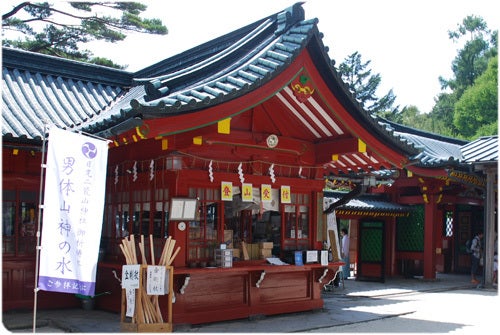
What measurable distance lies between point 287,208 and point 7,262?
17.7 feet

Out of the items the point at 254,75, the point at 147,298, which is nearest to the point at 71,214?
the point at 147,298

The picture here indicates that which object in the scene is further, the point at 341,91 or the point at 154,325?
the point at 341,91

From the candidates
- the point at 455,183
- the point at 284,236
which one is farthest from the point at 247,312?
the point at 455,183

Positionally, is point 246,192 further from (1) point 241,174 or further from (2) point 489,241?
(2) point 489,241

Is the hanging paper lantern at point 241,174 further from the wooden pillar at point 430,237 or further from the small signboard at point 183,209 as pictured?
the wooden pillar at point 430,237

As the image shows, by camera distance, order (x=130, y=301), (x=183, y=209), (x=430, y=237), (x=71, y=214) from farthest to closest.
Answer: (x=430, y=237) < (x=183, y=209) < (x=130, y=301) < (x=71, y=214)

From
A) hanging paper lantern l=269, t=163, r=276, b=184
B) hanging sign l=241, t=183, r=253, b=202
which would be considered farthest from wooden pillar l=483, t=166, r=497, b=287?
hanging sign l=241, t=183, r=253, b=202

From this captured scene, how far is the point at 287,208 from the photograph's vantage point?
1147 centimetres

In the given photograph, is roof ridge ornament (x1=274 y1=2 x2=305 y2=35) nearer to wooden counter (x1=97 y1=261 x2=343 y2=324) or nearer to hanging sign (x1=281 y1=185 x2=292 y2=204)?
hanging sign (x1=281 y1=185 x2=292 y2=204)

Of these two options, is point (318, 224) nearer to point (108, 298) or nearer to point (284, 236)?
point (284, 236)

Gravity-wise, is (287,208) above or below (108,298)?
above

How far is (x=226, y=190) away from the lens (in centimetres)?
1036

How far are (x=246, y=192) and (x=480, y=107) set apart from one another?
32.9m

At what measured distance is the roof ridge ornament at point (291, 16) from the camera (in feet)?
33.8
